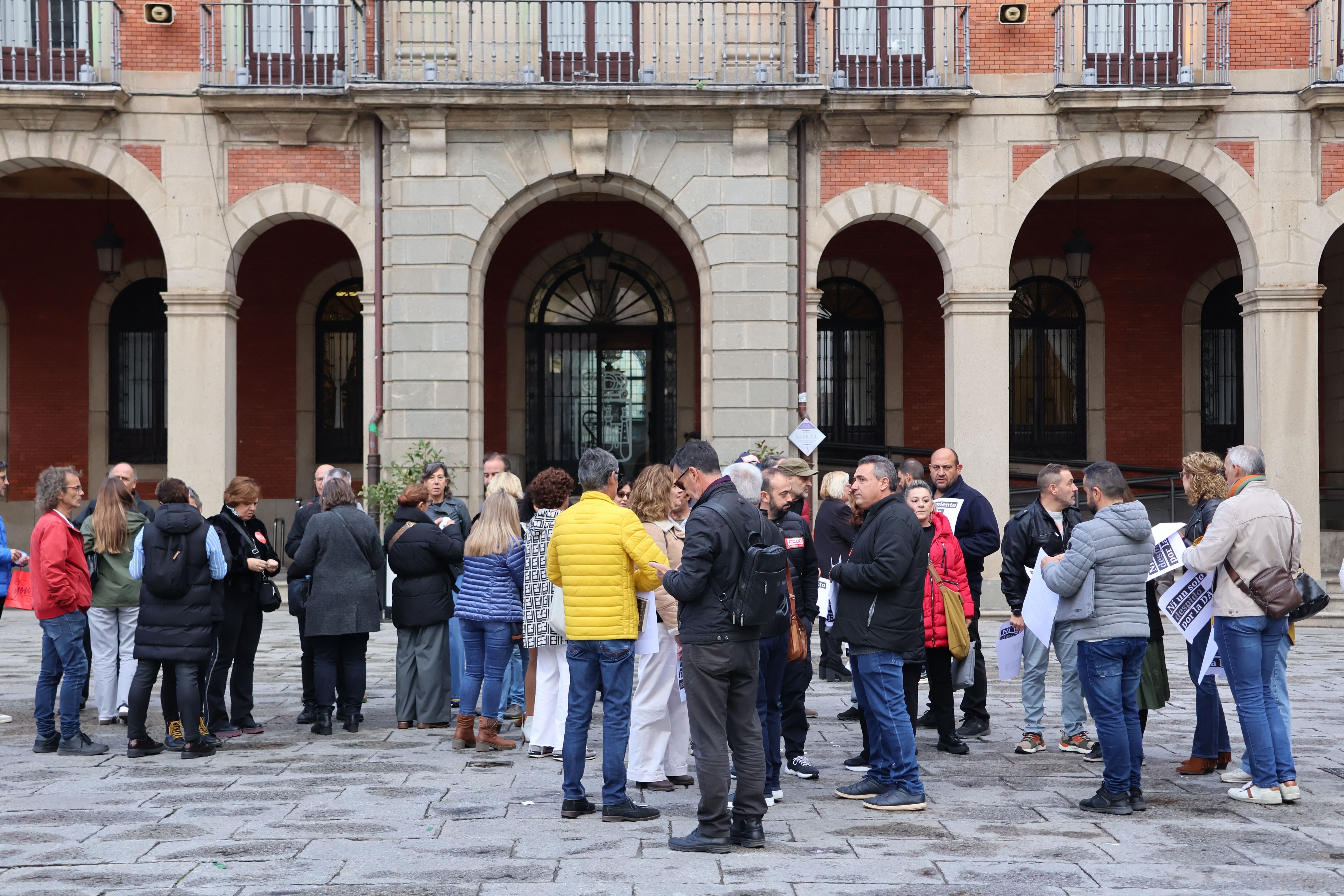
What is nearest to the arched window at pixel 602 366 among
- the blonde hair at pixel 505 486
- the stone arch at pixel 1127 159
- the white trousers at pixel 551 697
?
the stone arch at pixel 1127 159

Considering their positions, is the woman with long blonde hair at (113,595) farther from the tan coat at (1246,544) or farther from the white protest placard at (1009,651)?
the tan coat at (1246,544)

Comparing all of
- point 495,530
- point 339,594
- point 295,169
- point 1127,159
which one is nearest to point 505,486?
point 495,530

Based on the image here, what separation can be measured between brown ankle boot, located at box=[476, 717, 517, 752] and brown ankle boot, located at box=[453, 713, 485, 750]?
0.02 m

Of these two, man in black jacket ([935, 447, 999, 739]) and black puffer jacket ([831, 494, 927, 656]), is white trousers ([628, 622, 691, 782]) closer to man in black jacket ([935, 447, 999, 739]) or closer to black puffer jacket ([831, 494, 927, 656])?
black puffer jacket ([831, 494, 927, 656])

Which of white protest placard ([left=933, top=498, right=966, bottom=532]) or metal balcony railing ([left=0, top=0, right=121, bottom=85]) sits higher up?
metal balcony railing ([left=0, top=0, right=121, bottom=85])

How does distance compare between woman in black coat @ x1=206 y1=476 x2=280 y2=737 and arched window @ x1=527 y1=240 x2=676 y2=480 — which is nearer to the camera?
woman in black coat @ x1=206 y1=476 x2=280 y2=737

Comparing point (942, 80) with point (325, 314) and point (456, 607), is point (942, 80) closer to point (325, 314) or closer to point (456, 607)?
point (325, 314)

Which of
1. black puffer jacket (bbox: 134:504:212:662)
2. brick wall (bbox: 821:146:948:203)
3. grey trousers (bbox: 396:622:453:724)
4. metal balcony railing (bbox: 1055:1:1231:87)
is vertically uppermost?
metal balcony railing (bbox: 1055:1:1231:87)

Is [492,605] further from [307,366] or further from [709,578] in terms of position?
[307,366]

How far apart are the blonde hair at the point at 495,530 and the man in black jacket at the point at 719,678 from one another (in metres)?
2.28

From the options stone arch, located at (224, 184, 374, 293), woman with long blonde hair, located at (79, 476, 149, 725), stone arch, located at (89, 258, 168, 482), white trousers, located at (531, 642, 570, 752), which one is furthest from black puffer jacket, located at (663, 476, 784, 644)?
stone arch, located at (89, 258, 168, 482)

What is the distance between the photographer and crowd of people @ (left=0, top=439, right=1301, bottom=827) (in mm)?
6398

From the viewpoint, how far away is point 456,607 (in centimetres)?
833

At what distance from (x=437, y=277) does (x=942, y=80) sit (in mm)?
6510
